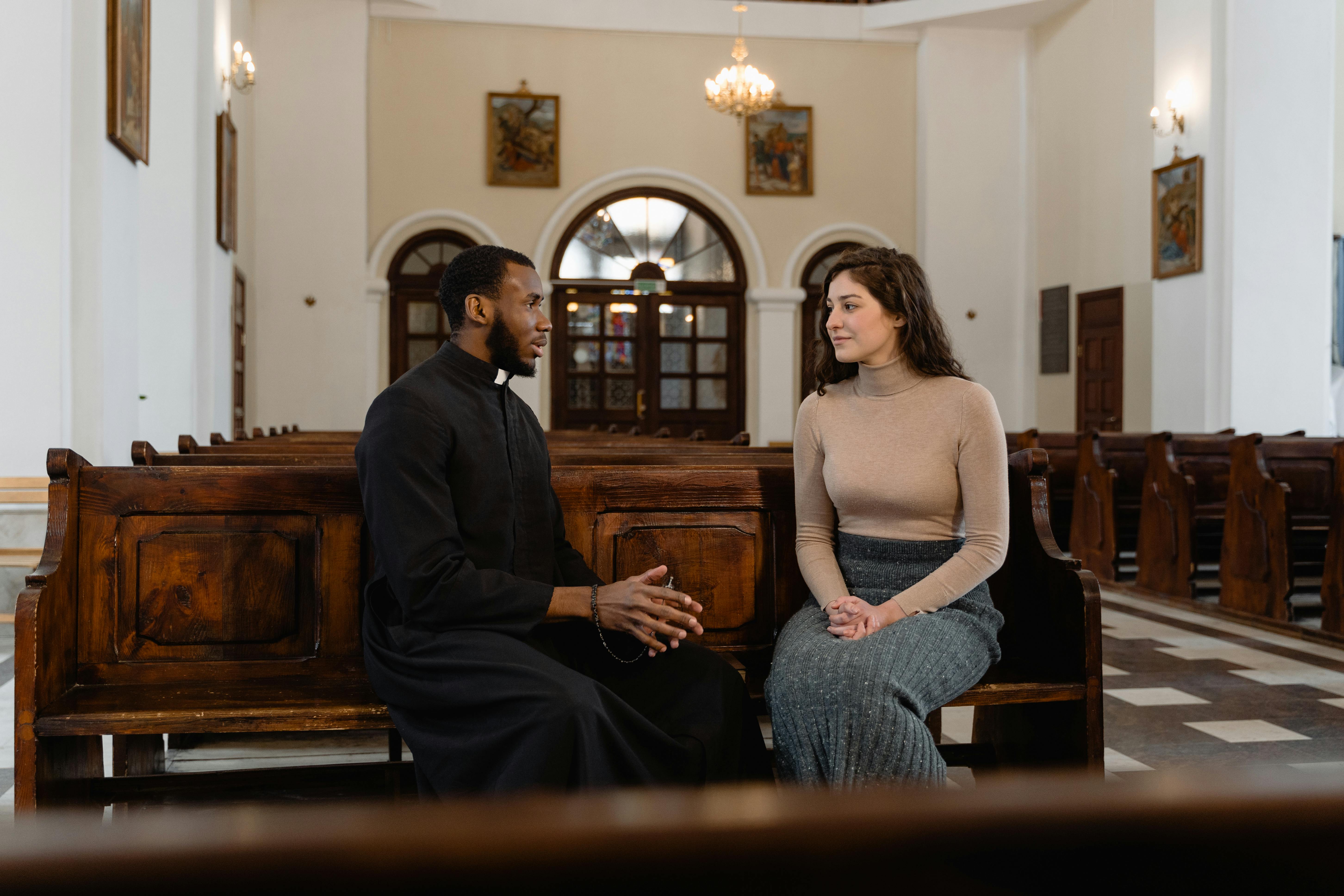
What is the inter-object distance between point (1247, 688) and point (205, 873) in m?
4.42

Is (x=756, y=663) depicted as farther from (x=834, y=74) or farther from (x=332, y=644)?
(x=834, y=74)

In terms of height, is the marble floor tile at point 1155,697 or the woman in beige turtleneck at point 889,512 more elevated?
the woman in beige turtleneck at point 889,512

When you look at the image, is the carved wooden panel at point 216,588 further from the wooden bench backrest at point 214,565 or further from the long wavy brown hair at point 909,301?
the long wavy brown hair at point 909,301

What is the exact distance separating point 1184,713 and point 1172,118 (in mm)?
7941

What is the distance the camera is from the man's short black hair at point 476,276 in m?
2.26

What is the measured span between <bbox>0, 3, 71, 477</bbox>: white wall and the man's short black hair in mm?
3377

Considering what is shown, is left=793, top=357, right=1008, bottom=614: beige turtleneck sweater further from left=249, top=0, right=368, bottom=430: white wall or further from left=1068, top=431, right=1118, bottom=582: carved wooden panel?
left=249, top=0, right=368, bottom=430: white wall

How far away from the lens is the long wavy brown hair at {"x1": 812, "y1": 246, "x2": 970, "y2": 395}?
232 centimetres

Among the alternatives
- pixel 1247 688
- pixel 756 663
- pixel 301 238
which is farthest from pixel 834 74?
pixel 756 663

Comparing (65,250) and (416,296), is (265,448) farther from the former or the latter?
(416,296)

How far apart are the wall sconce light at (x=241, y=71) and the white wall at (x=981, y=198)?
7.02m

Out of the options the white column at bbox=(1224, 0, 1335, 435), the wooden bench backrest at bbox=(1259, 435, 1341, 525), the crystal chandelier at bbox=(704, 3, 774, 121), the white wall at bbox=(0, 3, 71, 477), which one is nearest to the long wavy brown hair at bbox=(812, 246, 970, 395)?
the white wall at bbox=(0, 3, 71, 477)

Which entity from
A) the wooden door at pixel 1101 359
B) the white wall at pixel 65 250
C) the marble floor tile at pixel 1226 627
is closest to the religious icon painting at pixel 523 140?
the wooden door at pixel 1101 359

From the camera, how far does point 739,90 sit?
34.9 ft
